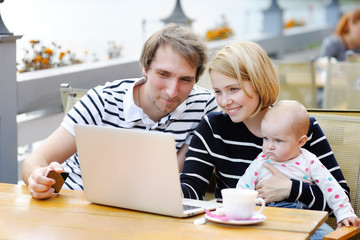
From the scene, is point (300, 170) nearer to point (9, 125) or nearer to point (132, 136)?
point (132, 136)

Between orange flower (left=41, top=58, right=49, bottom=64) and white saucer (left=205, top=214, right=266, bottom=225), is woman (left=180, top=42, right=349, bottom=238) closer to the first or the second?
white saucer (left=205, top=214, right=266, bottom=225)

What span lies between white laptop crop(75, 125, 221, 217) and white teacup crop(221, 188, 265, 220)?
13cm

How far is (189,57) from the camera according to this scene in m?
2.12

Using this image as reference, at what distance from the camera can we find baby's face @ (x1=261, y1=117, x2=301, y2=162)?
1.92 m

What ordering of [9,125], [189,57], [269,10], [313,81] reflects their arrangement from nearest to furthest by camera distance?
1. [189,57]
2. [9,125]
3. [313,81]
4. [269,10]

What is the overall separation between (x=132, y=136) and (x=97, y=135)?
125 mm

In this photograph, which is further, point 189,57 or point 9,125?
point 9,125

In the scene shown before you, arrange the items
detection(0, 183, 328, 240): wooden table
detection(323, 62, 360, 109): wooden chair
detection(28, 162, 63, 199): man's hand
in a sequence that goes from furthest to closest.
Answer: detection(323, 62, 360, 109): wooden chair, detection(28, 162, 63, 199): man's hand, detection(0, 183, 328, 240): wooden table

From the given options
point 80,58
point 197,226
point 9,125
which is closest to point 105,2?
point 80,58

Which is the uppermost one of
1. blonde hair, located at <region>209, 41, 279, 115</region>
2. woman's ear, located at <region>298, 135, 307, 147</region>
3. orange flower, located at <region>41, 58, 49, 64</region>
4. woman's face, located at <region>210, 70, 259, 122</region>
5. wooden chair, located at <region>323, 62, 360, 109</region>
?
blonde hair, located at <region>209, 41, 279, 115</region>

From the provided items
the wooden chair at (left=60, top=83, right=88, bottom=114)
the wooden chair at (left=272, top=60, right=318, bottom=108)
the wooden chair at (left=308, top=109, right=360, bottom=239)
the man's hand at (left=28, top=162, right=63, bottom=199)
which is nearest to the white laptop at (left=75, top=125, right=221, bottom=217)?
the man's hand at (left=28, top=162, right=63, bottom=199)

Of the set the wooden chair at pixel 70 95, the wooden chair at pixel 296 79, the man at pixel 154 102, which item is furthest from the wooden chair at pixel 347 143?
the wooden chair at pixel 296 79

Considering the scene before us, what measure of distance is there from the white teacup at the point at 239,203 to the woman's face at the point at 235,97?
19.9 inches

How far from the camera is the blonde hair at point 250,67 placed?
199cm
